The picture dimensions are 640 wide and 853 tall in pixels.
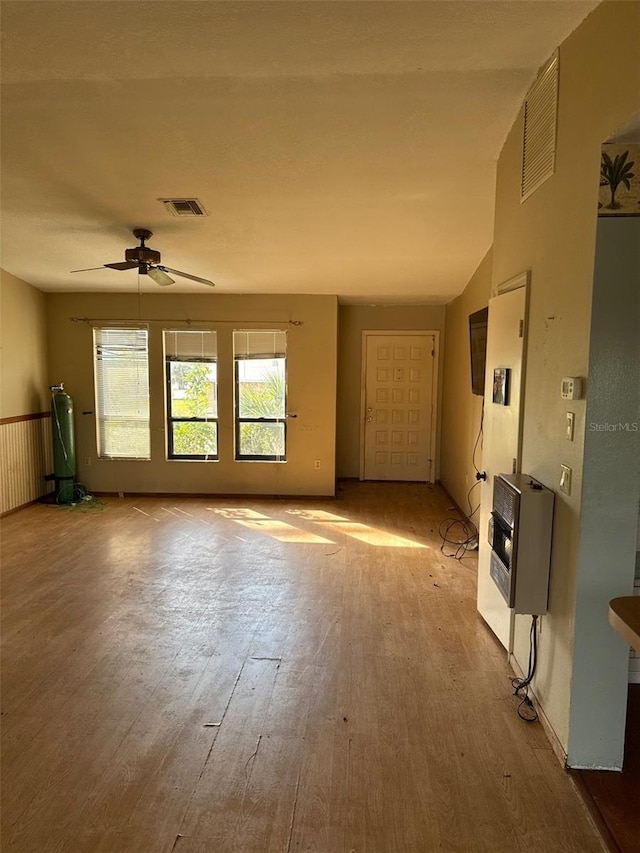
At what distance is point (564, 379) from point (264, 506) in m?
4.25

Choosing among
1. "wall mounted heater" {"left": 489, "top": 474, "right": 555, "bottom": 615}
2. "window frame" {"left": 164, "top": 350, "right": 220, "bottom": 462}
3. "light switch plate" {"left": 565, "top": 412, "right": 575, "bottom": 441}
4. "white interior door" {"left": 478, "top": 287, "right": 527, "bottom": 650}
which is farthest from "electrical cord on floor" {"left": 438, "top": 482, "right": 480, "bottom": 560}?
"window frame" {"left": 164, "top": 350, "right": 220, "bottom": 462}

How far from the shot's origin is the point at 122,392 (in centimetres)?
602

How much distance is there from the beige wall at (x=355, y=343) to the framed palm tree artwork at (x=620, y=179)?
4.90 meters

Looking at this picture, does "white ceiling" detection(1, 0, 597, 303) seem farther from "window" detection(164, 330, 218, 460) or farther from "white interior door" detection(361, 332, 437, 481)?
"white interior door" detection(361, 332, 437, 481)

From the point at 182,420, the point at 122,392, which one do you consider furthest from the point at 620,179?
the point at 122,392

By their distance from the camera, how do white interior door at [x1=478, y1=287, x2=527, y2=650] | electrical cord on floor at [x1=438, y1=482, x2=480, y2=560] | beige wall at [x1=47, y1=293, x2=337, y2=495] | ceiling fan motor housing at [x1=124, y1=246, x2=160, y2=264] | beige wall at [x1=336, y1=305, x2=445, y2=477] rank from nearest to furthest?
white interior door at [x1=478, y1=287, x2=527, y2=650] → ceiling fan motor housing at [x1=124, y1=246, x2=160, y2=264] → electrical cord on floor at [x1=438, y1=482, x2=480, y2=560] → beige wall at [x1=47, y1=293, x2=337, y2=495] → beige wall at [x1=336, y1=305, x2=445, y2=477]

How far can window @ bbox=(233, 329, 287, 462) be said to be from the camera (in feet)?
19.3

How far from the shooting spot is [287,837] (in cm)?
159

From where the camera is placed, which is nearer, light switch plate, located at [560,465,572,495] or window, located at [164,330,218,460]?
light switch plate, located at [560,465,572,495]

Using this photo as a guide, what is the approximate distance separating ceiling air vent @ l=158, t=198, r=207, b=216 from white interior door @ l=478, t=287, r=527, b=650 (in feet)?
7.25

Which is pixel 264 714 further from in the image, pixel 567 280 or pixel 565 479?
pixel 567 280

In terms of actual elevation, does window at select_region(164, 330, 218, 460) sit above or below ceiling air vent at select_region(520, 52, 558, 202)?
below

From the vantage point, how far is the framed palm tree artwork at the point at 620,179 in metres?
1.67

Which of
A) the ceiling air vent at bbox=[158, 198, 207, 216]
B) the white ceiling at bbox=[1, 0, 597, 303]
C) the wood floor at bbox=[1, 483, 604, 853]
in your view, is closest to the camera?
the wood floor at bbox=[1, 483, 604, 853]
